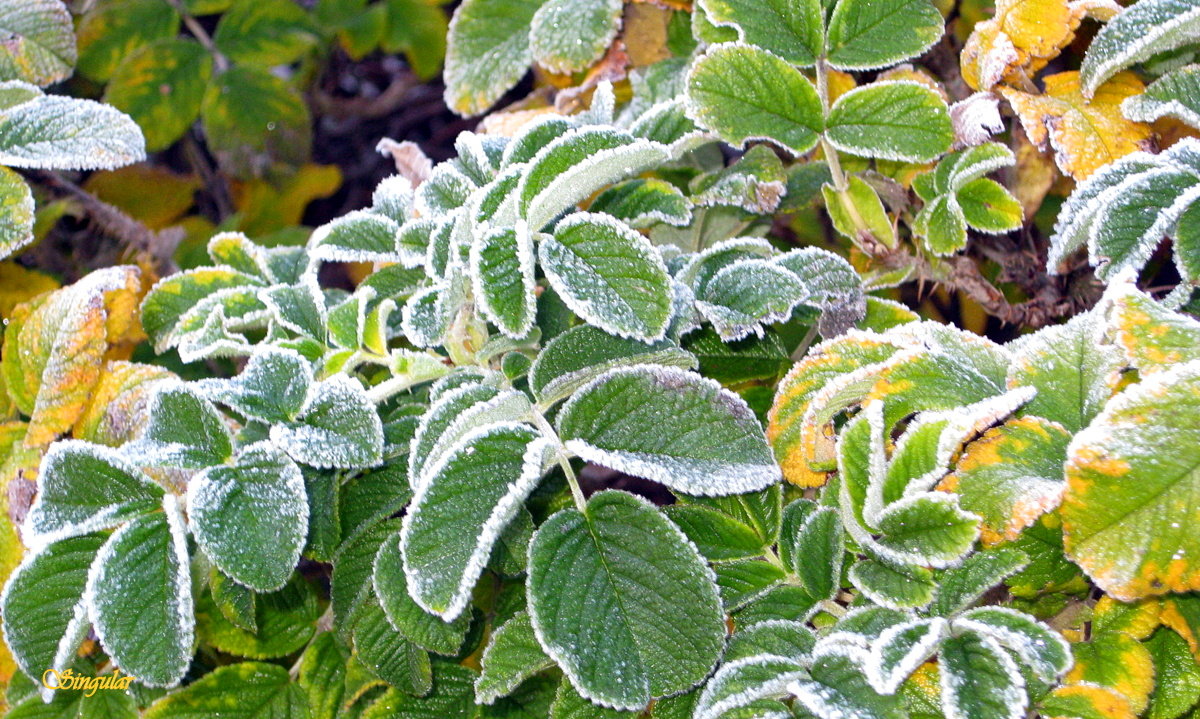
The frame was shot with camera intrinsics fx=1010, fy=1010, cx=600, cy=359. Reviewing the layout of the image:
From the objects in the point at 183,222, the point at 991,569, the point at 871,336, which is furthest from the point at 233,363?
the point at 991,569

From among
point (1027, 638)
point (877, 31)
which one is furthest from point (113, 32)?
point (1027, 638)

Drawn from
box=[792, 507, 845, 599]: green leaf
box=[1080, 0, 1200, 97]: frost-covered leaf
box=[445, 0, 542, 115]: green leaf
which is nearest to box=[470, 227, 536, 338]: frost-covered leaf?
box=[792, 507, 845, 599]: green leaf

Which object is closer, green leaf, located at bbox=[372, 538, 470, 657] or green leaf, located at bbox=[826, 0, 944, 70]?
green leaf, located at bbox=[372, 538, 470, 657]

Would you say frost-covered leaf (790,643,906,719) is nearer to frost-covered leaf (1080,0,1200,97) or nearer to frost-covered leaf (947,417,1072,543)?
frost-covered leaf (947,417,1072,543)

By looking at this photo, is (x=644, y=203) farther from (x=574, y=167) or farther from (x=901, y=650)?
(x=901, y=650)

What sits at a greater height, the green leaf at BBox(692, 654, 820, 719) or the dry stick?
the green leaf at BBox(692, 654, 820, 719)

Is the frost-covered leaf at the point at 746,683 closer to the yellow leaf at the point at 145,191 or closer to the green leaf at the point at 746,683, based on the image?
the green leaf at the point at 746,683

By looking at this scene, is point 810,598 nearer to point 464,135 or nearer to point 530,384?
point 530,384
